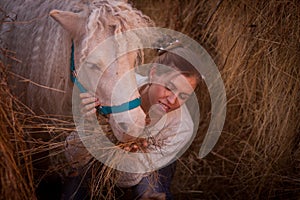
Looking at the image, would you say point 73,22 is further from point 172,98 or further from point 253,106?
point 253,106

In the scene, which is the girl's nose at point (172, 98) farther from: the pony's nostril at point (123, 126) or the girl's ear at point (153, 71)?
the pony's nostril at point (123, 126)

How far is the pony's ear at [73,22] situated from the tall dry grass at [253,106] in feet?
4.90

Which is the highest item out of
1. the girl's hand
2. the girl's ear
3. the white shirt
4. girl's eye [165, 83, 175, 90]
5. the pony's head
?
the pony's head

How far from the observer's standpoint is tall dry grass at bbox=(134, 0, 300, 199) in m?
2.96

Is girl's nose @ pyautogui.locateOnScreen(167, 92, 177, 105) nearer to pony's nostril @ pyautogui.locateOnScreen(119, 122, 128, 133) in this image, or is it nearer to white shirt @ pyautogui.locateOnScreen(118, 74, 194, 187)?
white shirt @ pyautogui.locateOnScreen(118, 74, 194, 187)

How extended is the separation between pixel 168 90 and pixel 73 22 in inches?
29.9

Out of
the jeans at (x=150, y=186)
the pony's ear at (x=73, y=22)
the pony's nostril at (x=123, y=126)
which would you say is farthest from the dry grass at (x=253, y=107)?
the pony's ear at (x=73, y=22)

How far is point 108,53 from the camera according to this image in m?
1.87

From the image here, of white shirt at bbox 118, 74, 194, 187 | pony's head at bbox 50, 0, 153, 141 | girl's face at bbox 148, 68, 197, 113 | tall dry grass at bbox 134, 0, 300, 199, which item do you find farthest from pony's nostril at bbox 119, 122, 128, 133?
tall dry grass at bbox 134, 0, 300, 199

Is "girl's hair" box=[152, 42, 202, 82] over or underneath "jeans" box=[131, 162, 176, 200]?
over

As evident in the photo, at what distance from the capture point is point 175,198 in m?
3.23

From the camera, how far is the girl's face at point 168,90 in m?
2.38

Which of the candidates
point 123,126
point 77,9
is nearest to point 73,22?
point 77,9

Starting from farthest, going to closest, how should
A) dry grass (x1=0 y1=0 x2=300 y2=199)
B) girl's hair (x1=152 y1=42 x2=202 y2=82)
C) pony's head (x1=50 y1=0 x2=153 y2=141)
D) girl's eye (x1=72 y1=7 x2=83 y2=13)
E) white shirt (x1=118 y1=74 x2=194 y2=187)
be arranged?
dry grass (x1=0 y1=0 x2=300 y2=199) < girl's hair (x1=152 y1=42 x2=202 y2=82) < white shirt (x1=118 y1=74 x2=194 y2=187) < girl's eye (x1=72 y1=7 x2=83 y2=13) < pony's head (x1=50 y1=0 x2=153 y2=141)
